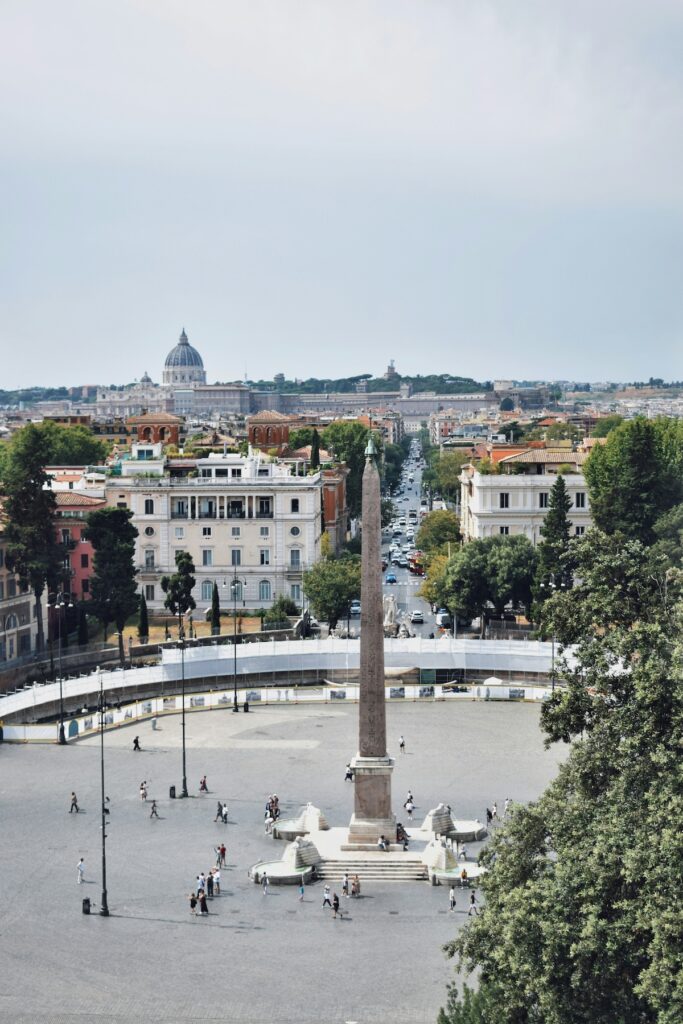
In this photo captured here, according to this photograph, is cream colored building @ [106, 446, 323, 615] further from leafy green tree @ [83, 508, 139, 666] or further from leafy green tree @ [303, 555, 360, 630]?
leafy green tree @ [83, 508, 139, 666]

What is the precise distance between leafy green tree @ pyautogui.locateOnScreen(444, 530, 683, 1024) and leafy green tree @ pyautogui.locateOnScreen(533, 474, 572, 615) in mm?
38805

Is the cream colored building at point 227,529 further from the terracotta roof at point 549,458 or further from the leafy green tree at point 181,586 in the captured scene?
the terracotta roof at point 549,458

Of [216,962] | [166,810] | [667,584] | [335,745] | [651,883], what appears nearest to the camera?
[651,883]

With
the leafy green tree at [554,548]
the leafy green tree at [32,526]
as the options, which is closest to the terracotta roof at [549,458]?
the leafy green tree at [554,548]

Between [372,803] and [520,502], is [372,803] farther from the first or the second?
[520,502]

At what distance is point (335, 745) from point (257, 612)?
2769 cm

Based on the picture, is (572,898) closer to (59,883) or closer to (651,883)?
(651,883)

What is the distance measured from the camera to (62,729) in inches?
2082

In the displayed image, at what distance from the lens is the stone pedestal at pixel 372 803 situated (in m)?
39.7

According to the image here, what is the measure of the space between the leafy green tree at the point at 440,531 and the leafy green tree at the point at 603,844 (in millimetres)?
68937

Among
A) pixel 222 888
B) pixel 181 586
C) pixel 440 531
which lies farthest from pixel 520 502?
pixel 222 888

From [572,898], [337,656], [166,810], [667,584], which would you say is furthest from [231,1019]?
[337,656]

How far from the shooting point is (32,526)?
70.6 metres

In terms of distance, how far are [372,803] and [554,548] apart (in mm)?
34093
